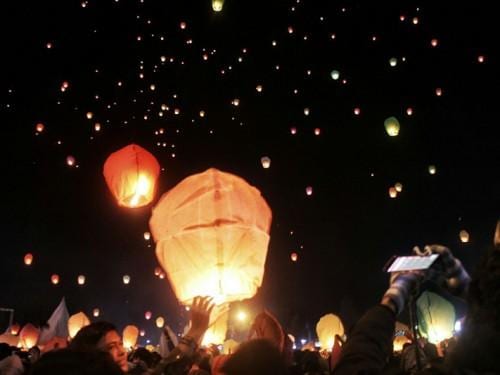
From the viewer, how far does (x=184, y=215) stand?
12.3 feet

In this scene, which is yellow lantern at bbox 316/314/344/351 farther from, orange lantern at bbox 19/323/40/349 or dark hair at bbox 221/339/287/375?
dark hair at bbox 221/339/287/375

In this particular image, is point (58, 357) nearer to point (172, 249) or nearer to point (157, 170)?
point (172, 249)

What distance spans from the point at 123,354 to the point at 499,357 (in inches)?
97.5

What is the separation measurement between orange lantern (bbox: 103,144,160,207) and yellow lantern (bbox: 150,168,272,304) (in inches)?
77.9

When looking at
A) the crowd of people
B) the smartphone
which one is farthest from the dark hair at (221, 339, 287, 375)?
the smartphone

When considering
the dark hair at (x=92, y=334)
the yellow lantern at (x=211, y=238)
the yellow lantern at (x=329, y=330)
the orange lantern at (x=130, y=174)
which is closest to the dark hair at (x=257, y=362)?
the dark hair at (x=92, y=334)

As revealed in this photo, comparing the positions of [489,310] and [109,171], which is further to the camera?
[109,171]

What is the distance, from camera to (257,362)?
5.00 feet

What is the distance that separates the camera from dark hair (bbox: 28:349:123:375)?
126 centimetres

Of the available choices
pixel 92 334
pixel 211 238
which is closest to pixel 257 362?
pixel 92 334

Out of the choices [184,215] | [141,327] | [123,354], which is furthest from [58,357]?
[141,327]

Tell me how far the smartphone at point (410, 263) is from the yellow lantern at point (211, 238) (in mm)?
2122

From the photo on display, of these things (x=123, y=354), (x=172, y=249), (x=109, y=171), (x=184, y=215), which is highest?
(x=109, y=171)

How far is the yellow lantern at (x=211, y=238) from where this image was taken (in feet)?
11.9
